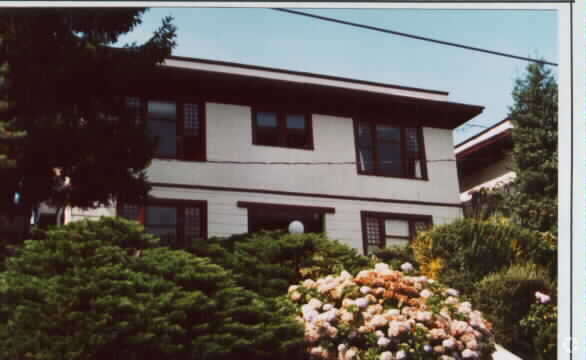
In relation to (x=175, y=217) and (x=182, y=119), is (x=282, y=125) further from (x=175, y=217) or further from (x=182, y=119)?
(x=175, y=217)

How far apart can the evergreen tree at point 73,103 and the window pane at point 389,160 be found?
26.3 feet

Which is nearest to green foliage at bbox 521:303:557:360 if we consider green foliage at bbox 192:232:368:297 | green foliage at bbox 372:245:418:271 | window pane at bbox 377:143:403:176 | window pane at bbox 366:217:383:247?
green foliage at bbox 372:245:418:271

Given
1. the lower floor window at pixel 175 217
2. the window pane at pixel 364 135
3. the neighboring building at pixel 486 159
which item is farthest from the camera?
the neighboring building at pixel 486 159

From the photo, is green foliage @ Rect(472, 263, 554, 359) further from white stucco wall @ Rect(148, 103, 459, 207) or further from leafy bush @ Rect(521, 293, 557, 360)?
white stucco wall @ Rect(148, 103, 459, 207)

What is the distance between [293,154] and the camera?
18.6 m

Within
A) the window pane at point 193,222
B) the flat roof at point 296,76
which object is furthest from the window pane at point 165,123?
the window pane at point 193,222

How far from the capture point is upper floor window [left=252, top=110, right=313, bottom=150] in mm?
18844

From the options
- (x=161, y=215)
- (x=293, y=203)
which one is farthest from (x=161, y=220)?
(x=293, y=203)

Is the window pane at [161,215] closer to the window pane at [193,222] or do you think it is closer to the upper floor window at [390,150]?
the window pane at [193,222]

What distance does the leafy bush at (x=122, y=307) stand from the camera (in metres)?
7.98

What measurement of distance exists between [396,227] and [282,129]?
13.4 feet

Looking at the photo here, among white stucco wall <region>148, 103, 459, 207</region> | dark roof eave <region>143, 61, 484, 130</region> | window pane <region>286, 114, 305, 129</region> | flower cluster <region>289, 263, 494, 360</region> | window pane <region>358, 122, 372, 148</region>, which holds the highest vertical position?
dark roof eave <region>143, 61, 484, 130</region>

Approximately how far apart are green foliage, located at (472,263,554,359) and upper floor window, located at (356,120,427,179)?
24.0 ft
